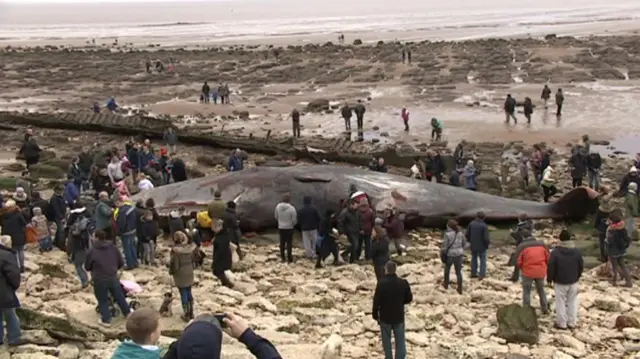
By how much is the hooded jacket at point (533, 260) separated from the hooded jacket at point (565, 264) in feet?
1.27

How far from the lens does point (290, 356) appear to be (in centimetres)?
955

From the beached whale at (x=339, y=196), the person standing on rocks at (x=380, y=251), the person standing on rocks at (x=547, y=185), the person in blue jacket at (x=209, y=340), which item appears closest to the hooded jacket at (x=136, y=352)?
the person in blue jacket at (x=209, y=340)

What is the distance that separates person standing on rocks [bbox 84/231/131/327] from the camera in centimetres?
1054

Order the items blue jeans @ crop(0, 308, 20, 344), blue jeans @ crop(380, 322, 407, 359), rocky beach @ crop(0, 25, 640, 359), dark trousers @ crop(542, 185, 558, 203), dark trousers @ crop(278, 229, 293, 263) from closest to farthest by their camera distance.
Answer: blue jeans @ crop(0, 308, 20, 344)
blue jeans @ crop(380, 322, 407, 359)
rocky beach @ crop(0, 25, 640, 359)
dark trousers @ crop(278, 229, 293, 263)
dark trousers @ crop(542, 185, 558, 203)

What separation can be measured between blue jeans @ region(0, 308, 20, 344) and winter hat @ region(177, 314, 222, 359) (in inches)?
203

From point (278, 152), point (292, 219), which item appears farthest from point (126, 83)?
point (292, 219)

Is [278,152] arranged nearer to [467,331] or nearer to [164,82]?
[467,331]

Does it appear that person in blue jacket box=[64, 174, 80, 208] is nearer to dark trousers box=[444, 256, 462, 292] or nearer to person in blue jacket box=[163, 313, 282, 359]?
dark trousers box=[444, 256, 462, 292]

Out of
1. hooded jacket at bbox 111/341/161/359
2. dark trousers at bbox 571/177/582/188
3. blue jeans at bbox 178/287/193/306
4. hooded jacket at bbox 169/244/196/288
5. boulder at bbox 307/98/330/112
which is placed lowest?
dark trousers at bbox 571/177/582/188

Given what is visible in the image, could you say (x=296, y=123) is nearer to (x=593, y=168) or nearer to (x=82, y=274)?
(x=593, y=168)

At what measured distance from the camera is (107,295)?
1073 cm

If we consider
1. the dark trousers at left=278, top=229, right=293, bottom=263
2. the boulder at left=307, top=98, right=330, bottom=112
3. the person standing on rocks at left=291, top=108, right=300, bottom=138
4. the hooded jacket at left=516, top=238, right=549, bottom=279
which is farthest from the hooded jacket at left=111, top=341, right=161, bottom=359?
the boulder at left=307, top=98, right=330, bottom=112

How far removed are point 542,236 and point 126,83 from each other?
42909 millimetres

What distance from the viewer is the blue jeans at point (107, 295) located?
10547 millimetres
